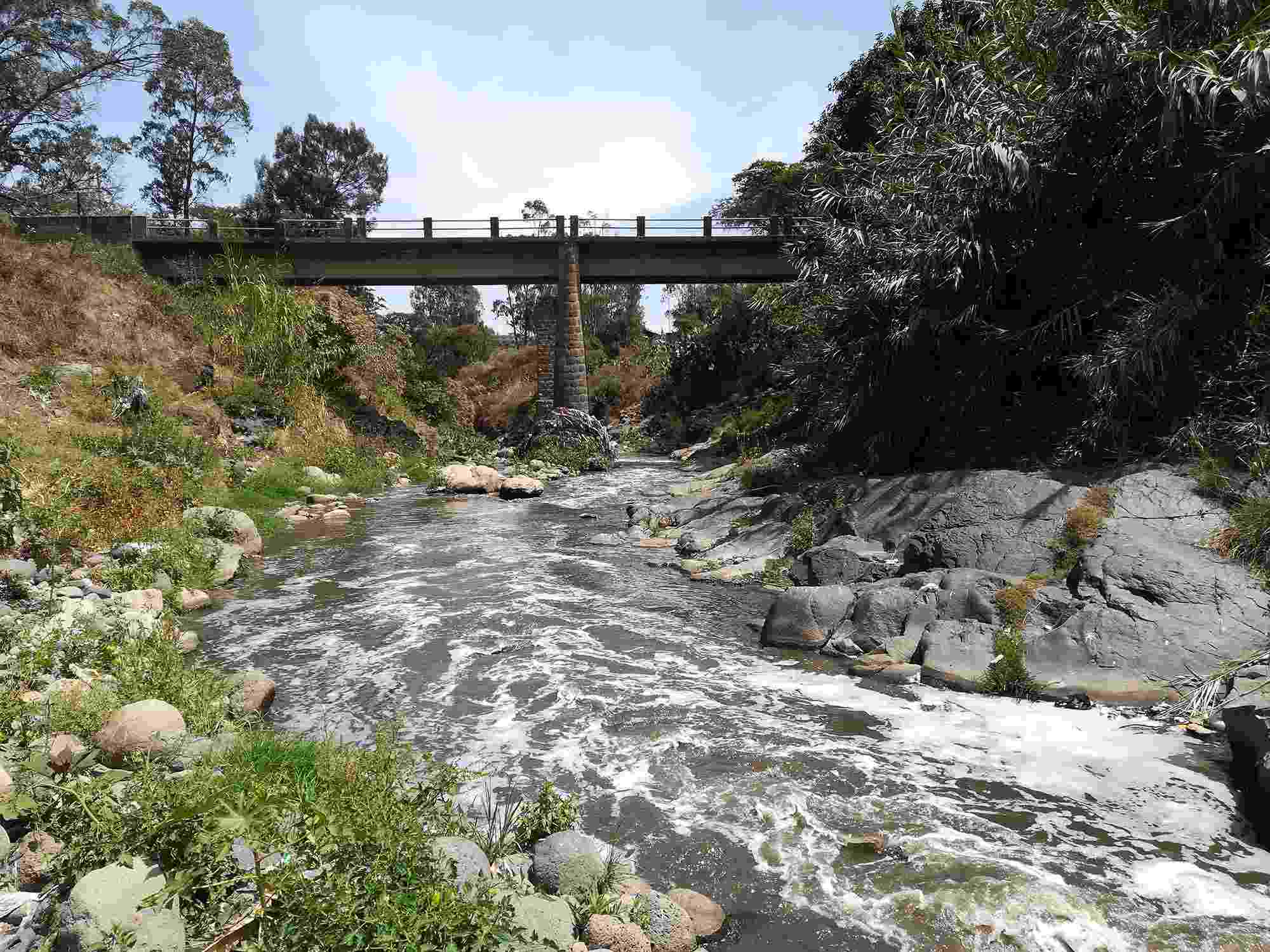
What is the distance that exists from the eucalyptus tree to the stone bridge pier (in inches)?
637

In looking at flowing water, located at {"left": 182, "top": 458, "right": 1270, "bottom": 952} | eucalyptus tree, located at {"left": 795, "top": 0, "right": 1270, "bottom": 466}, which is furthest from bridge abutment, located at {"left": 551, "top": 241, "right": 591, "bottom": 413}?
flowing water, located at {"left": 182, "top": 458, "right": 1270, "bottom": 952}

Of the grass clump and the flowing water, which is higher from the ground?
the grass clump

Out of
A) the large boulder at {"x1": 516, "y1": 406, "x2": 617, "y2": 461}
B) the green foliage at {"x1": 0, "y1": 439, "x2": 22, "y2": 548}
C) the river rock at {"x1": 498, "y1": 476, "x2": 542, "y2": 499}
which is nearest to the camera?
the green foliage at {"x1": 0, "y1": 439, "x2": 22, "y2": 548}

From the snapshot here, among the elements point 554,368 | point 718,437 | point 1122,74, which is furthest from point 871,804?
point 554,368

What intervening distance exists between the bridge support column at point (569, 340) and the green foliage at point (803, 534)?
20039mm

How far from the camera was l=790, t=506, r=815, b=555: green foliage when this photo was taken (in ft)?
42.7

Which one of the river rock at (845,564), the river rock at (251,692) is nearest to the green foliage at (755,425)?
the river rock at (845,564)

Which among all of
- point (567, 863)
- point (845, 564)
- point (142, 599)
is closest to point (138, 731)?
point (567, 863)

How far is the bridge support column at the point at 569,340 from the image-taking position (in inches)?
1272

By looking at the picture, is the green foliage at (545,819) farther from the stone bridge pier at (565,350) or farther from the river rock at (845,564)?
the stone bridge pier at (565,350)

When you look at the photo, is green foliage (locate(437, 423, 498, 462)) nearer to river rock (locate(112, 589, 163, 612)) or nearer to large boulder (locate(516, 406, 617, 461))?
large boulder (locate(516, 406, 617, 461))

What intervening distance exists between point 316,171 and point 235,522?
48.2 m

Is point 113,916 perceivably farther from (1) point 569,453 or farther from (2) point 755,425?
(1) point 569,453

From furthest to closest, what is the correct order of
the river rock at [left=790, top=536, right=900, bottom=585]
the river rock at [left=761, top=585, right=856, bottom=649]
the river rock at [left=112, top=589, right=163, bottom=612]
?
the river rock at [left=790, top=536, right=900, bottom=585], the river rock at [left=761, top=585, right=856, bottom=649], the river rock at [left=112, top=589, right=163, bottom=612]
